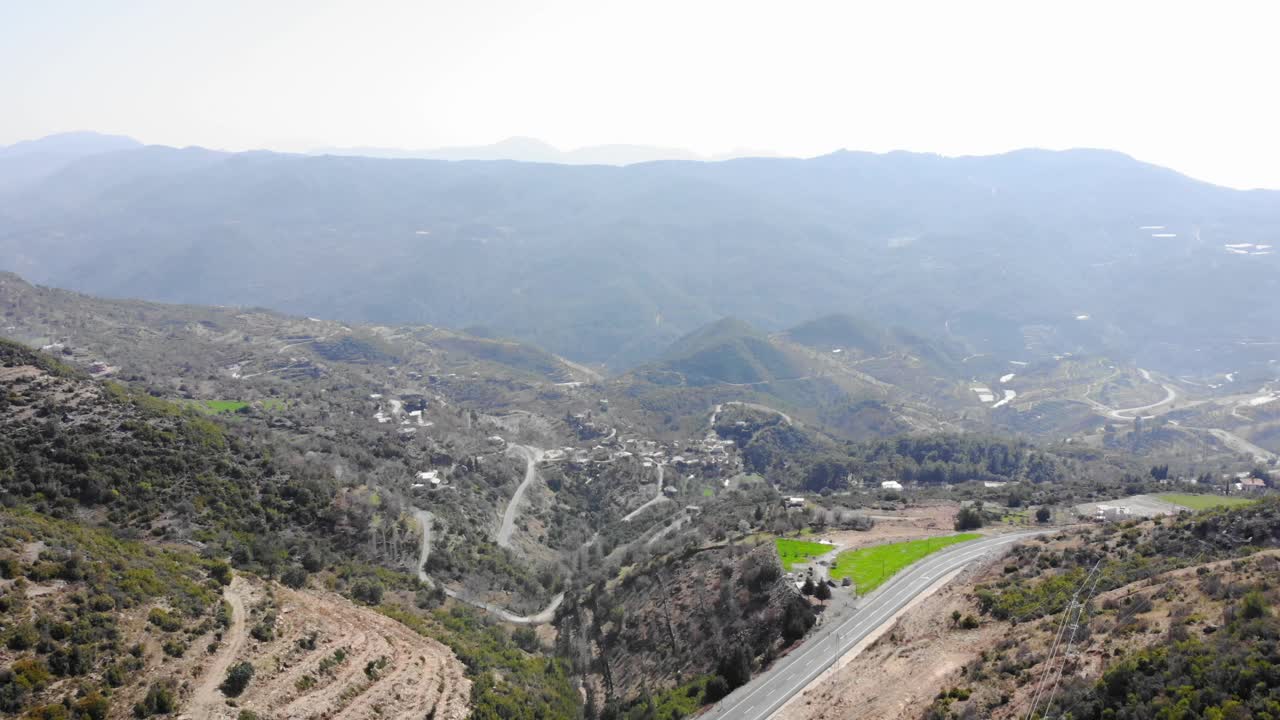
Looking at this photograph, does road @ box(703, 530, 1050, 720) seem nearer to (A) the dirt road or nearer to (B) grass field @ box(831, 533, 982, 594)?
(B) grass field @ box(831, 533, 982, 594)

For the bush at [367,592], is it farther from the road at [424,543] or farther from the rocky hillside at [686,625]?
the rocky hillside at [686,625]

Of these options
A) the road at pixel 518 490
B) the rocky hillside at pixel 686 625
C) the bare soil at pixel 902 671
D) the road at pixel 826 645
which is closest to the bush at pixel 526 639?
the rocky hillside at pixel 686 625

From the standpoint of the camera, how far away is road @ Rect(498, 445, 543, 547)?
266 feet

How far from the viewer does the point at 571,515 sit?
96.9 meters

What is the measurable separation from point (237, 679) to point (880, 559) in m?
38.7

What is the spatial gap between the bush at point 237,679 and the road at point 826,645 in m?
21.0

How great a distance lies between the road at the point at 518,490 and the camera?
Result: 3196 inches

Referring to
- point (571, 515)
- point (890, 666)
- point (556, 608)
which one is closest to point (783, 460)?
point (571, 515)

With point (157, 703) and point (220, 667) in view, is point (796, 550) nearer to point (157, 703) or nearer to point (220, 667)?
point (220, 667)

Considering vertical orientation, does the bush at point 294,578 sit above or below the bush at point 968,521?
above

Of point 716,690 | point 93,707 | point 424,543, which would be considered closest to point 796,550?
point 716,690

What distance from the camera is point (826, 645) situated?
3694 cm

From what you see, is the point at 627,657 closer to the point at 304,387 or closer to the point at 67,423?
the point at 67,423

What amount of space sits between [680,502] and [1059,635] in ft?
247
